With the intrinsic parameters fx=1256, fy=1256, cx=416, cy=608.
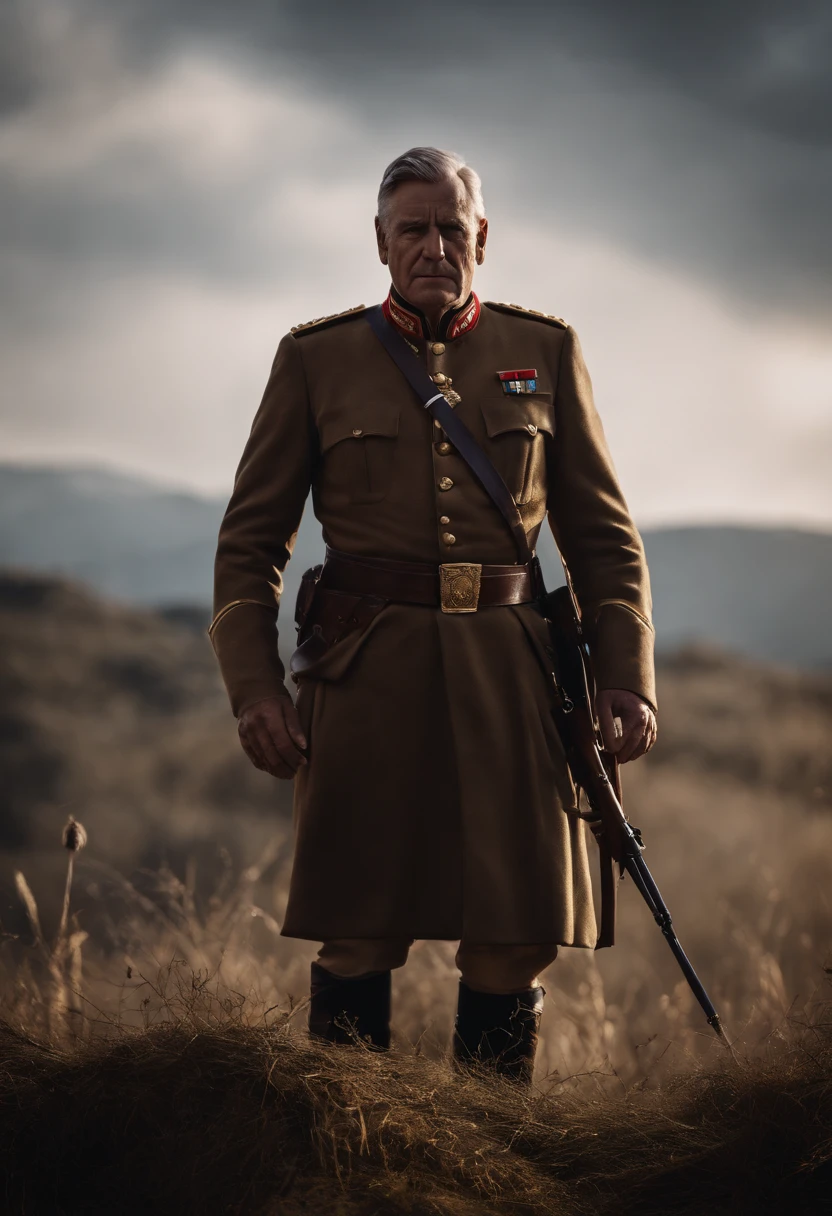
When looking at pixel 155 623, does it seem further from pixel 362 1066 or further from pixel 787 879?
pixel 362 1066

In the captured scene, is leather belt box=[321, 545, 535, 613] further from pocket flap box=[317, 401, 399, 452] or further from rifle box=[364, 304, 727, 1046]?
pocket flap box=[317, 401, 399, 452]

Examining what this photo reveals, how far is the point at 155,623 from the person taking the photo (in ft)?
44.3

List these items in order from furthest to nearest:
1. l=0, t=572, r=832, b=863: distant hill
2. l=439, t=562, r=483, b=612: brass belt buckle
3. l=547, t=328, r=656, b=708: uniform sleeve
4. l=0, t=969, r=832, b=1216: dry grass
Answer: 1. l=0, t=572, r=832, b=863: distant hill
2. l=547, t=328, r=656, b=708: uniform sleeve
3. l=439, t=562, r=483, b=612: brass belt buckle
4. l=0, t=969, r=832, b=1216: dry grass

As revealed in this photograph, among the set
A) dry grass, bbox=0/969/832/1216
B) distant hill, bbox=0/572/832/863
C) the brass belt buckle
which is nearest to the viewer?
dry grass, bbox=0/969/832/1216

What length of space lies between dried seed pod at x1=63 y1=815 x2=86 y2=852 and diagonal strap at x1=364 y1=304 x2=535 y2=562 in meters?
1.26

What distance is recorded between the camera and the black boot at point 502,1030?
2588mm

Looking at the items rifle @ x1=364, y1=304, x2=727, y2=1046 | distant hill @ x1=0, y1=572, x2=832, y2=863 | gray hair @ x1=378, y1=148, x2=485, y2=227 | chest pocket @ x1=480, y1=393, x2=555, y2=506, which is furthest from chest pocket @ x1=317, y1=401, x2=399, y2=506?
distant hill @ x1=0, y1=572, x2=832, y2=863

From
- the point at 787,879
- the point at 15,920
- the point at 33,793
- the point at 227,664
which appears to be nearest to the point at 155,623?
the point at 33,793

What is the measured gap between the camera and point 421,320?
2744 millimetres

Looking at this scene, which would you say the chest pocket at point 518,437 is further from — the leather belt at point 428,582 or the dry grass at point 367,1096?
the dry grass at point 367,1096

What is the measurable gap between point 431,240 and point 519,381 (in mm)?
355

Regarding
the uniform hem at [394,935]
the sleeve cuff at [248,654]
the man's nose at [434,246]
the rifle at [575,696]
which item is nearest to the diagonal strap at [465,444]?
the rifle at [575,696]

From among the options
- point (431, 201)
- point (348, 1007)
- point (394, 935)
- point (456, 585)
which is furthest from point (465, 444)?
point (348, 1007)

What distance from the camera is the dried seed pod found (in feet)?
9.86
